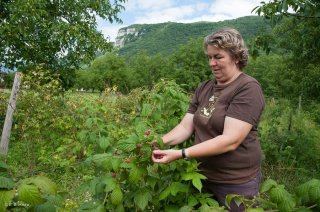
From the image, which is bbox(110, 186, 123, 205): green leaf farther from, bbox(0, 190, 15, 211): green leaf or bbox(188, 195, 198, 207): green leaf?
bbox(0, 190, 15, 211): green leaf

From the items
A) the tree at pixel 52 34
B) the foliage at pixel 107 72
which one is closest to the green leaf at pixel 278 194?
the tree at pixel 52 34

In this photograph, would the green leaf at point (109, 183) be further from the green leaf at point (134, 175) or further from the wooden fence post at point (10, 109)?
the wooden fence post at point (10, 109)

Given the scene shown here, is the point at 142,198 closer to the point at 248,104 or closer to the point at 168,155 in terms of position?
the point at 168,155

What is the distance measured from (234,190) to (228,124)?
1.47ft

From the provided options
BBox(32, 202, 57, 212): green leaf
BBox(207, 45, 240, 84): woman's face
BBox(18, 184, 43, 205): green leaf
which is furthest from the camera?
BBox(207, 45, 240, 84): woman's face

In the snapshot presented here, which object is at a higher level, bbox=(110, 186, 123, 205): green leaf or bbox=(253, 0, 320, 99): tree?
bbox=(253, 0, 320, 99): tree

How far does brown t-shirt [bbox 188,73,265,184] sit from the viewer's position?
6.73 ft

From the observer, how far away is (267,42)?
→ 13.8 feet

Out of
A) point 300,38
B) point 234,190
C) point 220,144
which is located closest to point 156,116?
point 234,190

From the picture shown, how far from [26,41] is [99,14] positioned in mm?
1942

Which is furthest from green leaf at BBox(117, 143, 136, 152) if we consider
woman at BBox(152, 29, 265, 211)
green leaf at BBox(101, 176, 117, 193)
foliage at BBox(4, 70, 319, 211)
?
green leaf at BBox(101, 176, 117, 193)

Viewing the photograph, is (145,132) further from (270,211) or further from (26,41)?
(26,41)

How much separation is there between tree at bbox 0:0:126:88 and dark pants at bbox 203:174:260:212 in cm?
629

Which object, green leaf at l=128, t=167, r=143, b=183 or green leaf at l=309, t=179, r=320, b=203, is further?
green leaf at l=128, t=167, r=143, b=183
